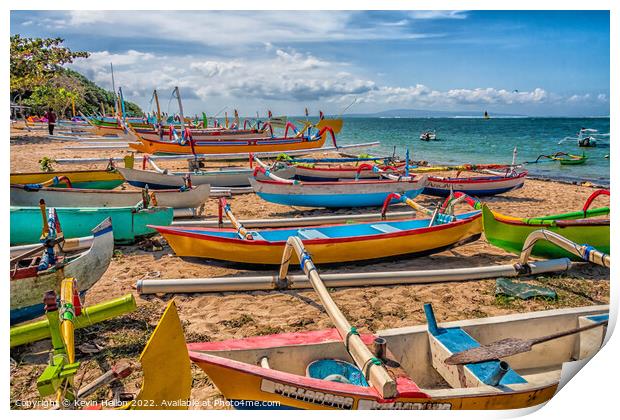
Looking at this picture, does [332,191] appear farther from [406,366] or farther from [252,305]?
[406,366]

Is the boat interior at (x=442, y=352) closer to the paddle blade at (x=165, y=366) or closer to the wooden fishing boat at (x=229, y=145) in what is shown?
the paddle blade at (x=165, y=366)

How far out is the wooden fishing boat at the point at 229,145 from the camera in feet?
57.6

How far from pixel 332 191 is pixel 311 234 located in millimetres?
3422

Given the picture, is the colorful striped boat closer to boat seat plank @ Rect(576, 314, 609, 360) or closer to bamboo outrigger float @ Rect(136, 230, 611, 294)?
boat seat plank @ Rect(576, 314, 609, 360)

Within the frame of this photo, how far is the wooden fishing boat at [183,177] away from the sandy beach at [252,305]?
12.4ft

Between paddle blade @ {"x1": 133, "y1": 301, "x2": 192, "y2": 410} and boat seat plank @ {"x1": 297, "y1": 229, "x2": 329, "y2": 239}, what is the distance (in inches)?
142

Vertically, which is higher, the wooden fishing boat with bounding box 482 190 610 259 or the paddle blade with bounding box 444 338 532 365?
the wooden fishing boat with bounding box 482 190 610 259

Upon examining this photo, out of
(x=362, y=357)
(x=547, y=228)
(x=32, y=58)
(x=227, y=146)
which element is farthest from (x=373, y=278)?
(x=32, y=58)

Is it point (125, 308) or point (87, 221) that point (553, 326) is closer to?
point (125, 308)

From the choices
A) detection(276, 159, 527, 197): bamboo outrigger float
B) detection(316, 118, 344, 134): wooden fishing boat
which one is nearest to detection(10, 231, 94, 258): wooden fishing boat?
detection(276, 159, 527, 197): bamboo outrigger float

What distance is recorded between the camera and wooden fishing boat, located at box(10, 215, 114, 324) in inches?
159

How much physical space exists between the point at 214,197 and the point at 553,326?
28.9ft

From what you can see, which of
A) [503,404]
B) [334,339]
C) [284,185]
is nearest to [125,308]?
[334,339]

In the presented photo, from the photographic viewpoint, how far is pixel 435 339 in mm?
3564
